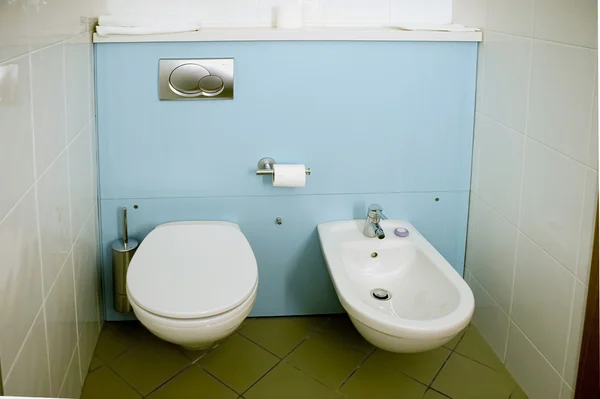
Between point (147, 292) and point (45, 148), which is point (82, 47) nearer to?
point (45, 148)

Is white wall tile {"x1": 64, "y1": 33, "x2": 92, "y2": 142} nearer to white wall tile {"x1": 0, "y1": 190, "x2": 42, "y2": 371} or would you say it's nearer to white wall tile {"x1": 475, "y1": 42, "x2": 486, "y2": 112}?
white wall tile {"x1": 0, "y1": 190, "x2": 42, "y2": 371}

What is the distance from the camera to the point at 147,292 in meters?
1.82

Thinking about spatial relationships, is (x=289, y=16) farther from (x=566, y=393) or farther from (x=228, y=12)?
(x=566, y=393)

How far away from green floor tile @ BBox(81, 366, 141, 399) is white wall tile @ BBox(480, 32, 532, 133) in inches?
55.9

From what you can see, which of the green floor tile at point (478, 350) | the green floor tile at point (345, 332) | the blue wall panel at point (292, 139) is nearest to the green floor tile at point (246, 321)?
the blue wall panel at point (292, 139)

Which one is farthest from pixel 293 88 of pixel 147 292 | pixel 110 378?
pixel 110 378

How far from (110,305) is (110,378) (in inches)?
14.7

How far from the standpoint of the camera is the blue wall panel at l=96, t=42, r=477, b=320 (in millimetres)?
2262

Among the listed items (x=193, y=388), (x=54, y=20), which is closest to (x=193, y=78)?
(x=54, y=20)

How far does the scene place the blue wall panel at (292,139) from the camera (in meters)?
2.26

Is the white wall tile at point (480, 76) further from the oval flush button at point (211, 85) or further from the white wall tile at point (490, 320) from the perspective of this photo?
the oval flush button at point (211, 85)

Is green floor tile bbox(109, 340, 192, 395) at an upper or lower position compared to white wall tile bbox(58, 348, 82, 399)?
Answer: lower

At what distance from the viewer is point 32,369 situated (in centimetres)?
154

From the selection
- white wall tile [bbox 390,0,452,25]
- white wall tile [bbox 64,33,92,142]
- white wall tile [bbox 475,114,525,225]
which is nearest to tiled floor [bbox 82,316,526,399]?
white wall tile [bbox 475,114,525,225]
